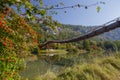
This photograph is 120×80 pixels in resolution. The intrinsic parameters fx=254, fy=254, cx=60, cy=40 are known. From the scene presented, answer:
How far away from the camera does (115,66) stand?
10.8m

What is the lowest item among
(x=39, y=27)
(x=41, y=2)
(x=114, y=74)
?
(x=114, y=74)

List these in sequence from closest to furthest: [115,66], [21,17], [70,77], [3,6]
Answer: [3,6], [21,17], [70,77], [115,66]

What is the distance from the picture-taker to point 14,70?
3742 mm

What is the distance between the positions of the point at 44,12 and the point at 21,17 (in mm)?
421

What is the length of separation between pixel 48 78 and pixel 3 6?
16.3 ft

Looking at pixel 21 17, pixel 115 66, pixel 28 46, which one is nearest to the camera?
pixel 21 17

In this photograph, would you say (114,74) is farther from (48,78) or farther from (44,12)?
(44,12)

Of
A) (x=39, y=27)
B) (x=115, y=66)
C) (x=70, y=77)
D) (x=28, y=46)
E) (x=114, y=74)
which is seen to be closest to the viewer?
(x=28, y=46)

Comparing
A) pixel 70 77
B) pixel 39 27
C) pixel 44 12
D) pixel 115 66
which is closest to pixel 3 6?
pixel 44 12

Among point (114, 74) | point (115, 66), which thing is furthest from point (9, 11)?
point (115, 66)

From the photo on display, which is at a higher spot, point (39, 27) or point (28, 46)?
point (39, 27)

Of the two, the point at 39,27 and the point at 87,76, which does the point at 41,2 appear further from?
the point at 87,76

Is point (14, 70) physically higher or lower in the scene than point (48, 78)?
higher

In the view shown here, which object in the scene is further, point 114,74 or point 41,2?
point 114,74
